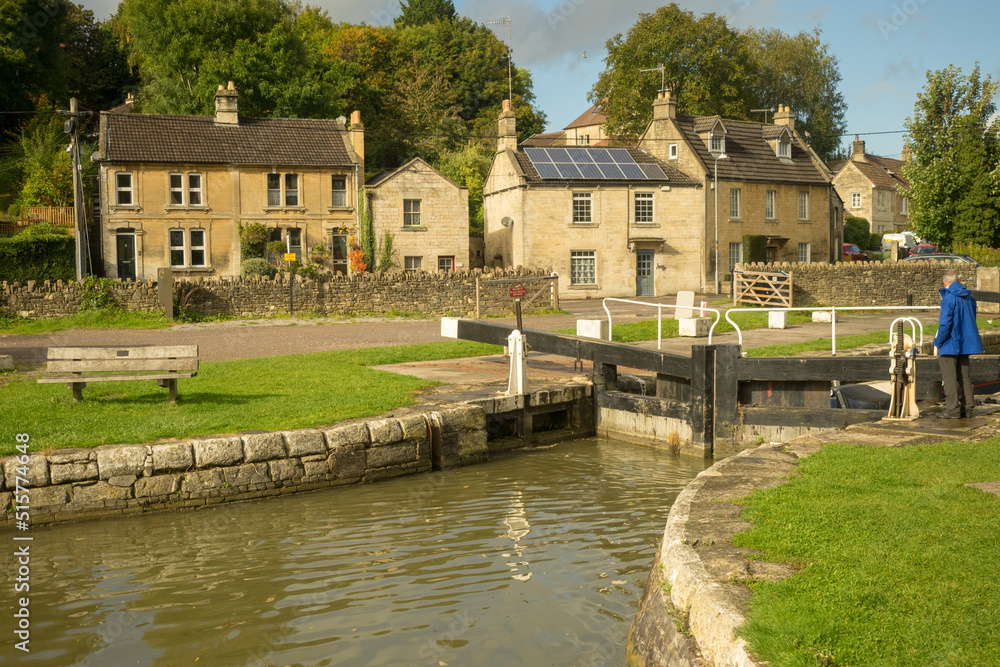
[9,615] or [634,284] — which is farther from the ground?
[634,284]

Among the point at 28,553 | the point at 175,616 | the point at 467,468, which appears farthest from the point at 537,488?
the point at 28,553

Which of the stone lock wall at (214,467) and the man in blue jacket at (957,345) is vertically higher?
the man in blue jacket at (957,345)

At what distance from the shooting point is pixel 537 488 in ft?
35.8

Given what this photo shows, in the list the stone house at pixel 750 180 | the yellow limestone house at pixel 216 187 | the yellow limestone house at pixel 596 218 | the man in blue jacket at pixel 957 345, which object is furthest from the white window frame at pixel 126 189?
the man in blue jacket at pixel 957 345

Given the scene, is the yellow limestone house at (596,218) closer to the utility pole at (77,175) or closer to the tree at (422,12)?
the utility pole at (77,175)

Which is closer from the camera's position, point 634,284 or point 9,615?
point 9,615

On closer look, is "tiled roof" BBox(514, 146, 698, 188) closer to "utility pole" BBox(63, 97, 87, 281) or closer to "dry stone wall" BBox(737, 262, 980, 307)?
"dry stone wall" BBox(737, 262, 980, 307)

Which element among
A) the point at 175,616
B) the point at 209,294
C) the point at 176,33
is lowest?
the point at 175,616

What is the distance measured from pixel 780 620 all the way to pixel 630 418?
974 centimetres

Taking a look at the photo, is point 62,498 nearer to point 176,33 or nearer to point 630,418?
point 630,418

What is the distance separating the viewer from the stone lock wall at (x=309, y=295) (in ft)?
84.3

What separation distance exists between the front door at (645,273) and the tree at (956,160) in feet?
39.4

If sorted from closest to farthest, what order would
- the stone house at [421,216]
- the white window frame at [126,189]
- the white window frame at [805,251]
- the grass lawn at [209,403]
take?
1. the grass lawn at [209,403]
2. the white window frame at [126,189]
3. the stone house at [421,216]
4. the white window frame at [805,251]

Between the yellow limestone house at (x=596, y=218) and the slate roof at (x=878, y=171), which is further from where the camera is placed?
the slate roof at (x=878, y=171)
